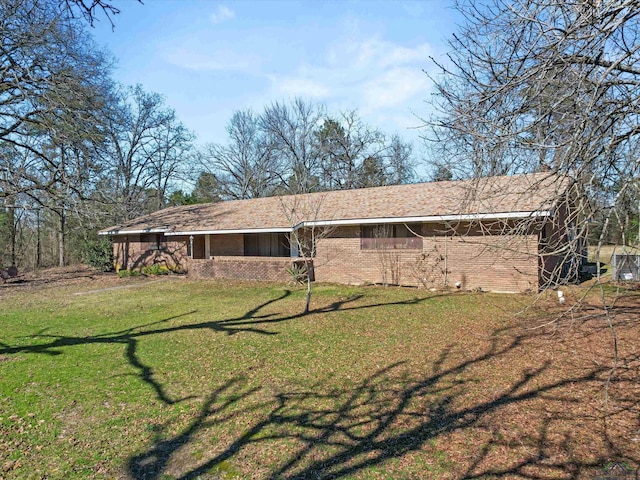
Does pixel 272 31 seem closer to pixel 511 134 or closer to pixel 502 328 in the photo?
pixel 511 134

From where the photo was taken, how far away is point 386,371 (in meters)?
6.40

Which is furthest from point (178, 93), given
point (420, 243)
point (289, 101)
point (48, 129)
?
point (289, 101)

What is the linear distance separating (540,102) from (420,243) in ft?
36.4

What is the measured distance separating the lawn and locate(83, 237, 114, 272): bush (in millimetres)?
15100

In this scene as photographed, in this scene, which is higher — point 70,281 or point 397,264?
point 397,264

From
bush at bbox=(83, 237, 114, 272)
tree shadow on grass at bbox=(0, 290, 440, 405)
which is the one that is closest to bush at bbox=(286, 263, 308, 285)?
tree shadow on grass at bbox=(0, 290, 440, 405)

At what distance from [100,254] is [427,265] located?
19.5 meters

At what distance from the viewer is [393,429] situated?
4512mm

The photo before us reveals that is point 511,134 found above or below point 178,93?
below

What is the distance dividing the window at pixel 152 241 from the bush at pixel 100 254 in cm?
293

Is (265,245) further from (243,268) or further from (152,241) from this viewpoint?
(152,241)

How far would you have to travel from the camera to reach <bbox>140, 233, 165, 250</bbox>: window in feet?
74.8

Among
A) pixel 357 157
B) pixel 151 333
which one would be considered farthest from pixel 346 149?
pixel 151 333

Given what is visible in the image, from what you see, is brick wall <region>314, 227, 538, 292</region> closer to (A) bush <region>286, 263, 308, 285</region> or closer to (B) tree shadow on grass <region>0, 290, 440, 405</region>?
(A) bush <region>286, 263, 308, 285</region>
